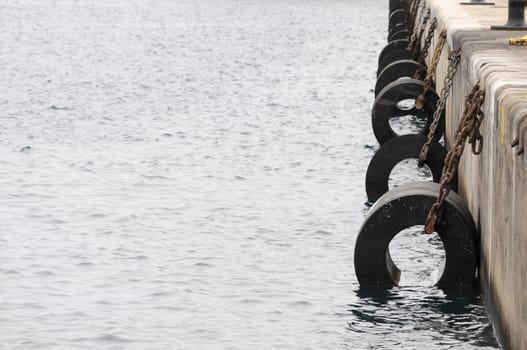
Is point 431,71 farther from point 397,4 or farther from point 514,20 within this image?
point 397,4

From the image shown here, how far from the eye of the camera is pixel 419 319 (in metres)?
12.3

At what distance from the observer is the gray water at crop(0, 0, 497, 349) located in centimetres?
1226

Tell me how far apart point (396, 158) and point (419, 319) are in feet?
16.3

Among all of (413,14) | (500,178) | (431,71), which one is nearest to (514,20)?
(431,71)

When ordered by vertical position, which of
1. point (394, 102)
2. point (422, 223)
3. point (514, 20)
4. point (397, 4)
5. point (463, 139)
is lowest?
point (397, 4)

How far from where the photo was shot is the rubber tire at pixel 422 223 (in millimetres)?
12438

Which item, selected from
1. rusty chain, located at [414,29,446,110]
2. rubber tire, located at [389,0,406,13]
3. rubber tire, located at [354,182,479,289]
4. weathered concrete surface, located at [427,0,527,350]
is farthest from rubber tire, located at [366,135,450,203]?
rubber tire, located at [389,0,406,13]

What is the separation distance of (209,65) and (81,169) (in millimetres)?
24933

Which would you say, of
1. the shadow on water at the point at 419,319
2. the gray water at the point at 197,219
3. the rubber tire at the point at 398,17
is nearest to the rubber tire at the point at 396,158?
the gray water at the point at 197,219

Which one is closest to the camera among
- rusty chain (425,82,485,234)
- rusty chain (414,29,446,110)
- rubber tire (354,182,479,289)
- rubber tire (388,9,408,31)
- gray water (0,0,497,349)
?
rusty chain (425,82,485,234)

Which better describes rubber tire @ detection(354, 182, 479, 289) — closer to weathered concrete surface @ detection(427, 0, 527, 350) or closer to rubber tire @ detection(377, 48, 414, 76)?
weathered concrete surface @ detection(427, 0, 527, 350)

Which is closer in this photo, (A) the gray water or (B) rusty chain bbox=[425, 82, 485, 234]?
(B) rusty chain bbox=[425, 82, 485, 234]

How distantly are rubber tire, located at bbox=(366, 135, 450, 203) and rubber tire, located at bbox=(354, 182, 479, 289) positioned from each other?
3.14 meters

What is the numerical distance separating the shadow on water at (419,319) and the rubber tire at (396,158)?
3.00 m
